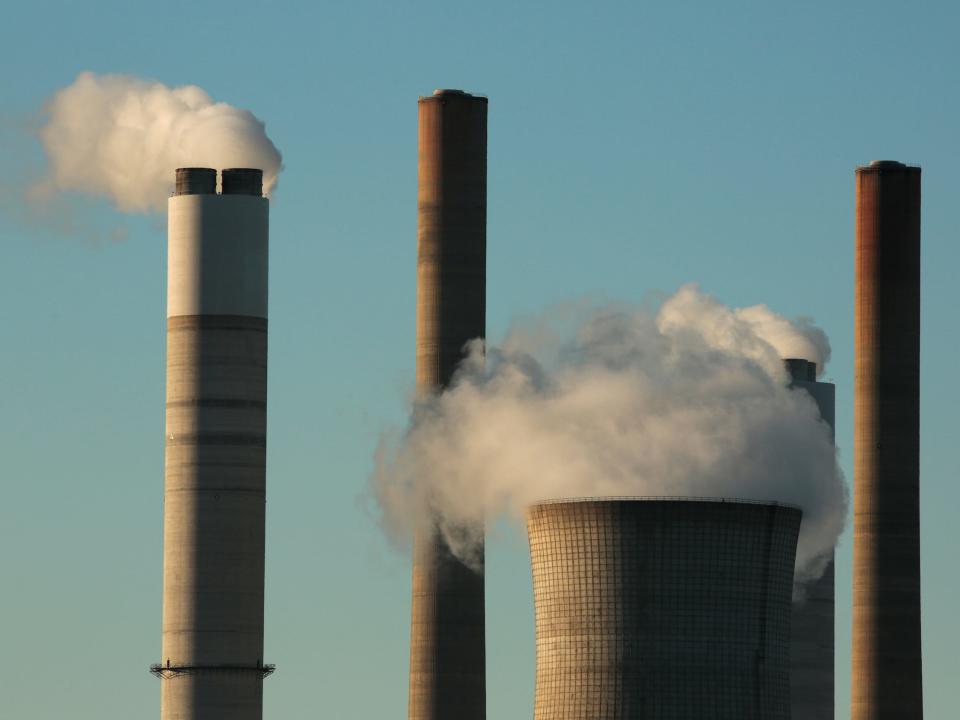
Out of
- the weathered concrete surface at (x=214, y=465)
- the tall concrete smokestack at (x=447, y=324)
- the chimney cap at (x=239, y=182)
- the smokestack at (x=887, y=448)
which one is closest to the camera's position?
the tall concrete smokestack at (x=447, y=324)

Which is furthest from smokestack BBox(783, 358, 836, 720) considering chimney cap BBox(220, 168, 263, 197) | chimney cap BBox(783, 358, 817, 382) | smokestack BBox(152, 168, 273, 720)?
smokestack BBox(152, 168, 273, 720)

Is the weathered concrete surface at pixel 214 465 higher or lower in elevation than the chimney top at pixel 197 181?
lower

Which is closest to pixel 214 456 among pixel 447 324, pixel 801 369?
pixel 447 324

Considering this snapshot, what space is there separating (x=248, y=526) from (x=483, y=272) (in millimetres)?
11171

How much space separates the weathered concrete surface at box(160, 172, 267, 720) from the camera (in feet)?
282

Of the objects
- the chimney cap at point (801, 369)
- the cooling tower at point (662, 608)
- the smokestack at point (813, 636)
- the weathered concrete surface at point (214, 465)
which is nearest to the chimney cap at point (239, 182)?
the weathered concrete surface at point (214, 465)

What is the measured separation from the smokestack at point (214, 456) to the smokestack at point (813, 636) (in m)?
27.1

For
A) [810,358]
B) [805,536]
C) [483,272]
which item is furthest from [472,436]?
[810,358]

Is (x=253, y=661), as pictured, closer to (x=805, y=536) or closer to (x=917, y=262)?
(x=805, y=536)

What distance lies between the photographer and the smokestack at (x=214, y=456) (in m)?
86.1

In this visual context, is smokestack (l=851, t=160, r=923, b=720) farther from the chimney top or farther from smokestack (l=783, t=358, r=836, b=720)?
the chimney top

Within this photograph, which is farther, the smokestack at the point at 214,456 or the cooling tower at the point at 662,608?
the smokestack at the point at 214,456

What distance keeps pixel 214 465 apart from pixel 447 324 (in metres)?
8.73

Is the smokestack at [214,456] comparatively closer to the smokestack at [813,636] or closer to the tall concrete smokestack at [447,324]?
the tall concrete smokestack at [447,324]
